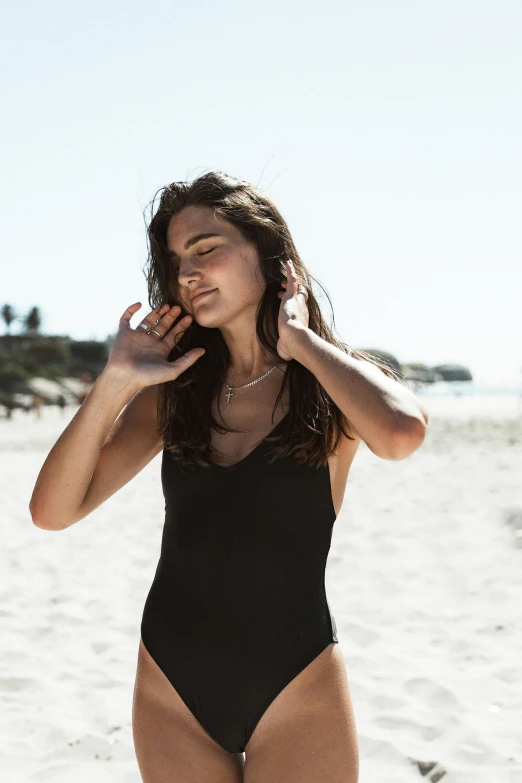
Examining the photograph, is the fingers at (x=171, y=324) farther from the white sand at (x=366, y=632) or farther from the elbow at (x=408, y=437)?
the white sand at (x=366, y=632)

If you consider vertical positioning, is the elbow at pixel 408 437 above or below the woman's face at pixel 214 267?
below

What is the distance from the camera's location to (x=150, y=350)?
2.24 meters

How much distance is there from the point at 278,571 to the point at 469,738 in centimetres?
195

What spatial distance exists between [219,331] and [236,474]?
1.85ft

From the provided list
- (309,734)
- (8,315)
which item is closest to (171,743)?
(309,734)

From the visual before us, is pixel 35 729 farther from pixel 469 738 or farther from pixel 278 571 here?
pixel 278 571

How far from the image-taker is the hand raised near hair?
7.02 ft

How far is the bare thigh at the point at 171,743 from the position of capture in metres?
1.80

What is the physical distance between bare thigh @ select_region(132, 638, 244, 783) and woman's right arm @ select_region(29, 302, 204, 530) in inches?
18.6

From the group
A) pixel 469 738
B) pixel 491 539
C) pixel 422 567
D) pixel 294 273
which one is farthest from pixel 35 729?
pixel 491 539

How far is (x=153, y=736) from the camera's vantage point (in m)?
1.86

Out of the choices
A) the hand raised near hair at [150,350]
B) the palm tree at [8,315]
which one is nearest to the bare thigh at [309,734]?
the hand raised near hair at [150,350]

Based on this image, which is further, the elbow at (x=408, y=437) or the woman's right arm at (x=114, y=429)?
the woman's right arm at (x=114, y=429)

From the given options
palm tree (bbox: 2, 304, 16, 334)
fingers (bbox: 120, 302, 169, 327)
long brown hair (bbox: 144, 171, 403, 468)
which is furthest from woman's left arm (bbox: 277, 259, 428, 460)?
palm tree (bbox: 2, 304, 16, 334)
